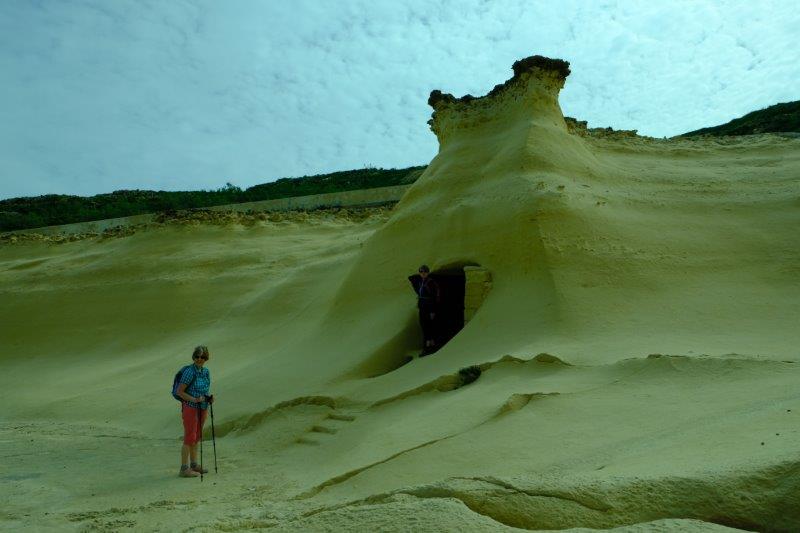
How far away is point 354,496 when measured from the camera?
405 cm

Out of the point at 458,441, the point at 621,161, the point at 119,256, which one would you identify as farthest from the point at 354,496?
the point at 119,256

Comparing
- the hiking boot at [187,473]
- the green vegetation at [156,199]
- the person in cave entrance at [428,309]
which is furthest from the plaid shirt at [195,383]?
the green vegetation at [156,199]

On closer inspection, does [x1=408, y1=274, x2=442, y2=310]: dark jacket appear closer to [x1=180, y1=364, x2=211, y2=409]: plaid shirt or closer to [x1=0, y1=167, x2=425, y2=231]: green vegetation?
[x1=180, y1=364, x2=211, y2=409]: plaid shirt

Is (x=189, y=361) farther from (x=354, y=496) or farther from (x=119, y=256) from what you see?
(x=354, y=496)

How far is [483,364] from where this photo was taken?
6.29 meters

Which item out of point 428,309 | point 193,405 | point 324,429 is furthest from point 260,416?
point 428,309

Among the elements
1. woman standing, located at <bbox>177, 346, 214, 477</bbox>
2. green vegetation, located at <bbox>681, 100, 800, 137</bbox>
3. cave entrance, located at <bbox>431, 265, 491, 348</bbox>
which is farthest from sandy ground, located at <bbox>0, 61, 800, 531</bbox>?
green vegetation, located at <bbox>681, 100, 800, 137</bbox>

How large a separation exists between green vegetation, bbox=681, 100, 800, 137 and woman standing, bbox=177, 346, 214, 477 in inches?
728

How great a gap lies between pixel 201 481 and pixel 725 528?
175 inches

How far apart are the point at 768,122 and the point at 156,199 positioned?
34414mm

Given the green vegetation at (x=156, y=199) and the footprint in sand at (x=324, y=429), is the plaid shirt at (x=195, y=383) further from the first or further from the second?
the green vegetation at (x=156, y=199)

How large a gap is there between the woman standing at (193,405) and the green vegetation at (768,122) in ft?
60.6

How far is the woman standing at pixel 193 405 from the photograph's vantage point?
6.00 metres

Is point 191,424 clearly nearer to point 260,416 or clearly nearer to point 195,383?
point 195,383
